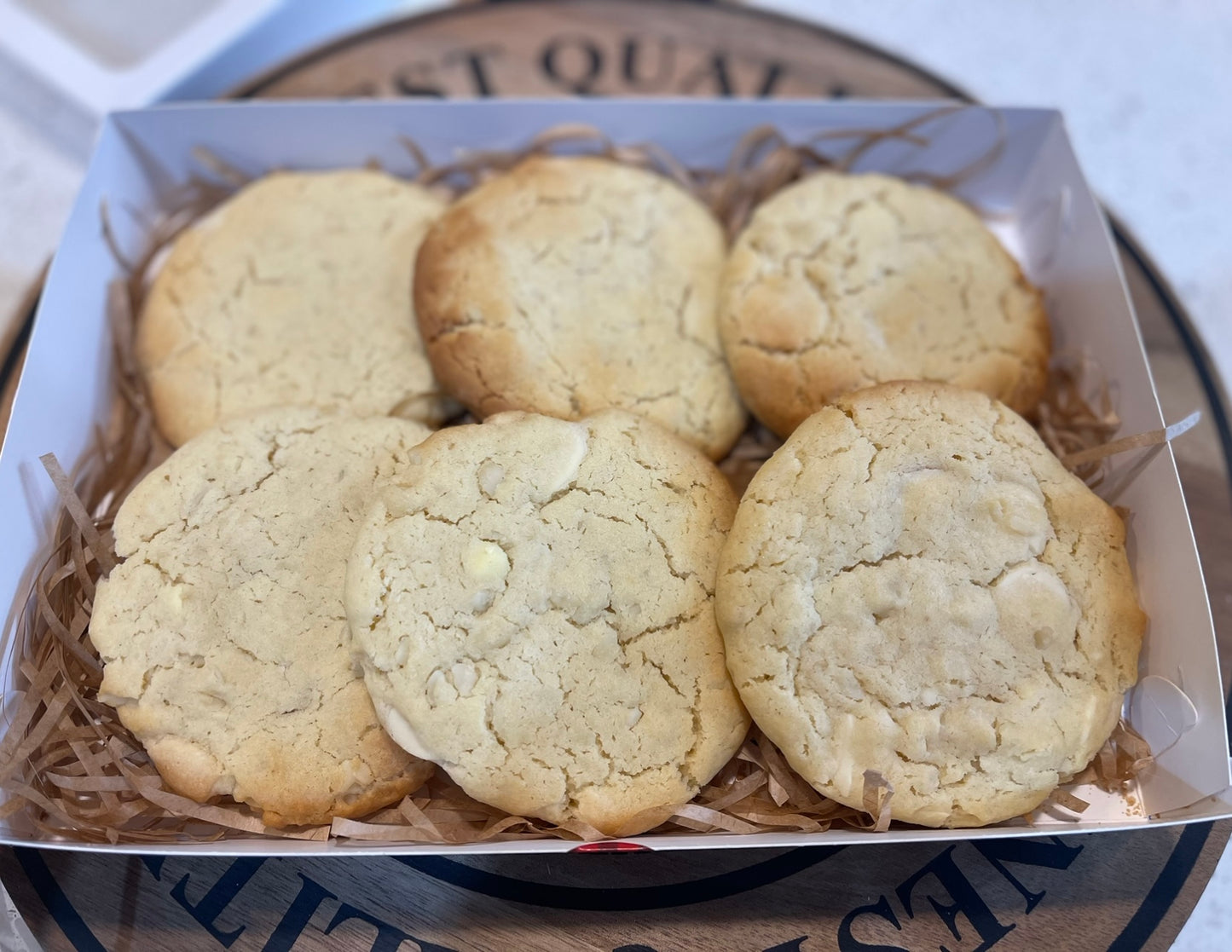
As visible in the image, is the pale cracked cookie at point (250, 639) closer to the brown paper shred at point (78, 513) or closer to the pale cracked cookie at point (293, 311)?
the brown paper shred at point (78, 513)

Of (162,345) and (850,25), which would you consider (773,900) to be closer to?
(162,345)

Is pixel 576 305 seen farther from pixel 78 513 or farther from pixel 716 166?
pixel 78 513

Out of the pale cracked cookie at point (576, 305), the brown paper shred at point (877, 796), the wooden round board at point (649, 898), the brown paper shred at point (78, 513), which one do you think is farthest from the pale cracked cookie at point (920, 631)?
the brown paper shred at point (78, 513)

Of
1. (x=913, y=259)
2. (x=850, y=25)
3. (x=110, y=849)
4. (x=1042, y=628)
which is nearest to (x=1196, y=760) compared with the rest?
(x=1042, y=628)

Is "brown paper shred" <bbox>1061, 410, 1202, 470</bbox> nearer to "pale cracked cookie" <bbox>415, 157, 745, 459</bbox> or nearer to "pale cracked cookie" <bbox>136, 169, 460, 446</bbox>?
"pale cracked cookie" <bbox>415, 157, 745, 459</bbox>

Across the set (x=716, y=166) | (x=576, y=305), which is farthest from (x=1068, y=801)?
(x=716, y=166)

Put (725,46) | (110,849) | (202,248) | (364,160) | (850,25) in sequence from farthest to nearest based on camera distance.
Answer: (850,25) → (725,46) → (364,160) → (202,248) → (110,849)
